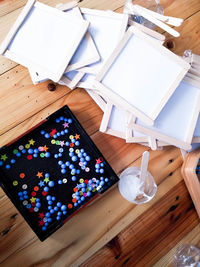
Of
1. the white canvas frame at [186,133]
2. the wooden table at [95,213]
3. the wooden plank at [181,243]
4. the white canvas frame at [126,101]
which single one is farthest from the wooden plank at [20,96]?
Result: the wooden plank at [181,243]

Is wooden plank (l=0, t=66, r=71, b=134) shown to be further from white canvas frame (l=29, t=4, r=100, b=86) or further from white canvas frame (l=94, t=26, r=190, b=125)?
white canvas frame (l=94, t=26, r=190, b=125)

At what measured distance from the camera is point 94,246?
2.75ft

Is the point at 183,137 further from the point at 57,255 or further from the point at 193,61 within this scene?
the point at 57,255

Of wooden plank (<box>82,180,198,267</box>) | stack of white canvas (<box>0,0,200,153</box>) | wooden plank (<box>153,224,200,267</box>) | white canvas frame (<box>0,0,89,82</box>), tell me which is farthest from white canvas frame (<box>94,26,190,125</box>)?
wooden plank (<box>153,224,200,267</box>)

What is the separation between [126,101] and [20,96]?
1.15 feet

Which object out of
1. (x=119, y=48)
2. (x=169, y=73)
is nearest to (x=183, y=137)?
(x=169, y=73)

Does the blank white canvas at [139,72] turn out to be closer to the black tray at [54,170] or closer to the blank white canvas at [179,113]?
the blank white canvas at [179,113]

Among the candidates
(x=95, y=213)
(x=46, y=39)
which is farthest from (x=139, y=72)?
(x=95, y=213)

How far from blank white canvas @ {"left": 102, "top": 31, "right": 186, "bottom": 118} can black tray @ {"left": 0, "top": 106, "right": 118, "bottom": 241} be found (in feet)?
0.58

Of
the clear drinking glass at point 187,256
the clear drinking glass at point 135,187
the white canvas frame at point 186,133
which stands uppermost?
the white canvas frame at point 186,133

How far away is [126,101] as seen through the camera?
2.59ft

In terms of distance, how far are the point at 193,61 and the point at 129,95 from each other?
0.76ft

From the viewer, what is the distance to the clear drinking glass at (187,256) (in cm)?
86

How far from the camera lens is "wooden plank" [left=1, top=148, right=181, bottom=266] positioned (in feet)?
2.66
